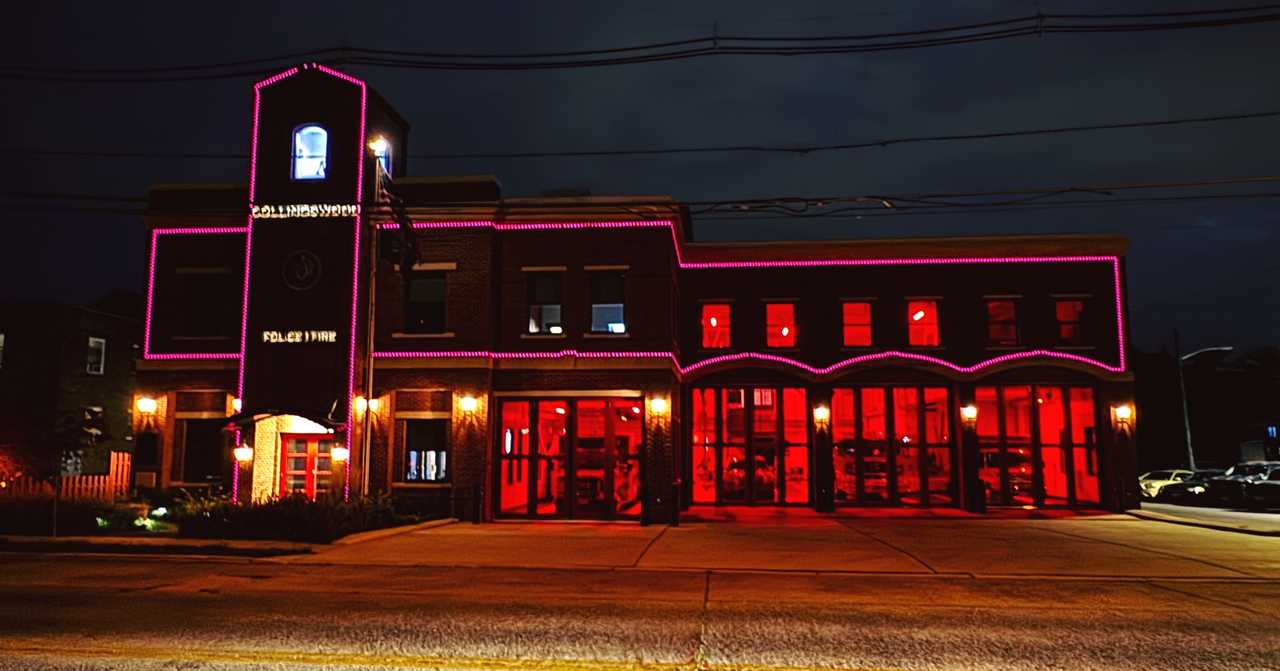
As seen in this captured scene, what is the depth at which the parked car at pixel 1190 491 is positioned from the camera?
31.4 m

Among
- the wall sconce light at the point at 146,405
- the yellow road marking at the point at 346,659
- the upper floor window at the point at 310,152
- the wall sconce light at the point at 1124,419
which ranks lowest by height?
the yellow road marking at the point at 346,659

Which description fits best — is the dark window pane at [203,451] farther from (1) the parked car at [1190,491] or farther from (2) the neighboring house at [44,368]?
(1) the parked car at [1190,491]

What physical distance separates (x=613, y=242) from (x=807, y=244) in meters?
7.79

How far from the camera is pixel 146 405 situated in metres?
24.6

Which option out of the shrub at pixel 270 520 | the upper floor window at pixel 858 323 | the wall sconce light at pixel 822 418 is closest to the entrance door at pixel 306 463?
the shrub at pixel 270 520

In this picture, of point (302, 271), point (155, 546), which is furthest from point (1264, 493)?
point (155, 546)

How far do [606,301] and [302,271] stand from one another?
27.7ft

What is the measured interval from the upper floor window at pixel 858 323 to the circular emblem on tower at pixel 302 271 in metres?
16.8

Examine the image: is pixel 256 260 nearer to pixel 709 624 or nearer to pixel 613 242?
pixel 613 242

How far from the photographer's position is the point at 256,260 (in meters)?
24.0

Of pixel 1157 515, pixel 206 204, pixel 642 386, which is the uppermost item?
pixel 206 204

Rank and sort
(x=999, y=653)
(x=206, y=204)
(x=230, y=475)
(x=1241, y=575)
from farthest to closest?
(x=206, y=204)
(x=230, y=475)
(x=1241, y=575)
(x=999, y=653)

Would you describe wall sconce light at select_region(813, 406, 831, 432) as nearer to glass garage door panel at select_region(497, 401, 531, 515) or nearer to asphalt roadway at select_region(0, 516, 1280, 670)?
glass garage door panel at select_region(497, 401, 531, 515)

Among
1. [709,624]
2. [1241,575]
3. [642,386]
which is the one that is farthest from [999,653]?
[642,386]
